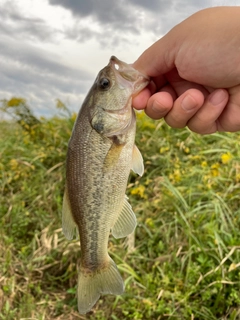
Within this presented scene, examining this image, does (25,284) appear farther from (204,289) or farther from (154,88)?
(154,88)

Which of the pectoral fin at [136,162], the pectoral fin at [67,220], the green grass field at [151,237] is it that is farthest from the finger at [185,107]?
the green grass field at [151,237]

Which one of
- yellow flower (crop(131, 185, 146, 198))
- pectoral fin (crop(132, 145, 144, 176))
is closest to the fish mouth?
pectoral fin (crop(132, 145, 144, 176))

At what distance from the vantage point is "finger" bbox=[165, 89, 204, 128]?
1996mm

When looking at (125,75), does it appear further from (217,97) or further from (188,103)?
(217,97)

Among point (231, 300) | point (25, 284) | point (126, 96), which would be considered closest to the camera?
point (126, 96)

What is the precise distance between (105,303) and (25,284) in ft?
2.48

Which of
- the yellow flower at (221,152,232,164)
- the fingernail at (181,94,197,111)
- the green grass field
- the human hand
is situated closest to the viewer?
the human hand

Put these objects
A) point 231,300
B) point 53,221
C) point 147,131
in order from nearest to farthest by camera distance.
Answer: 1. point 231,300
2. point 53,221
3. point 147,131

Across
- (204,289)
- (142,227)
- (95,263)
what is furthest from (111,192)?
(142,227)

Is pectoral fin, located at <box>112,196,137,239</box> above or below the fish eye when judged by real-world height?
below

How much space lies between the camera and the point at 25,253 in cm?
399

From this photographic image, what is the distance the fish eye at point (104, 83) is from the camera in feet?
6.25

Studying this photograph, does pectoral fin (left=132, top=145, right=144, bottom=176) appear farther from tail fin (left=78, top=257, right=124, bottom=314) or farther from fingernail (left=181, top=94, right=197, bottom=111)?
tail fin (left=78, top=257, right=124, bottom=314)

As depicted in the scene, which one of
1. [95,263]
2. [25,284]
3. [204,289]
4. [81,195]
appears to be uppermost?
[81,195]
